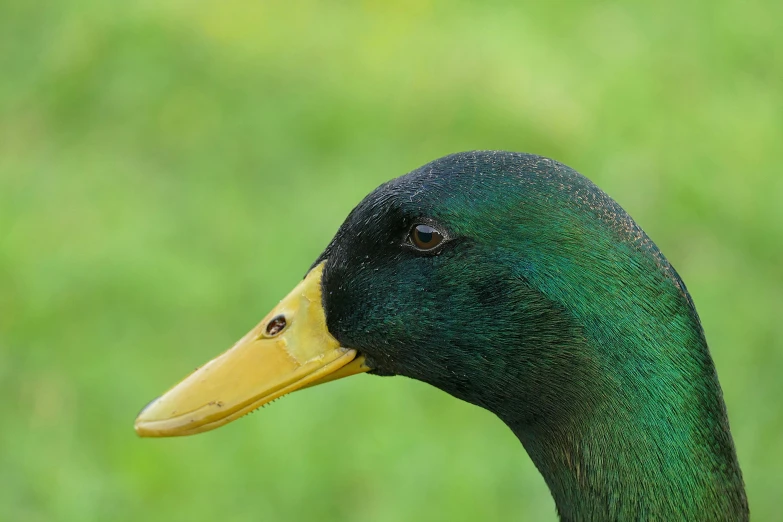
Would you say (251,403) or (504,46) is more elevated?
(504,46)

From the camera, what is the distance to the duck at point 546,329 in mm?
1521

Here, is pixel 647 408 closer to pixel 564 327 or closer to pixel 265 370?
pixel 564 327

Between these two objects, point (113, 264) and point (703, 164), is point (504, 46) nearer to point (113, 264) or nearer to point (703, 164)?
point (703, 164)

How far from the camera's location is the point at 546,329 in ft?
5.13

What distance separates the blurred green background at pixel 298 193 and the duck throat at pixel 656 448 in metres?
1.56

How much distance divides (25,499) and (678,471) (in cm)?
219

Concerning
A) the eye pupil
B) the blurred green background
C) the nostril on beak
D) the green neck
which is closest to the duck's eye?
the eye pupil

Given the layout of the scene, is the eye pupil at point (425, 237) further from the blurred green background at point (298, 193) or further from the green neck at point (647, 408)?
the blurred green background at point (298, 193)

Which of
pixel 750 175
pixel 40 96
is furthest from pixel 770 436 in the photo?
pixel 40 96

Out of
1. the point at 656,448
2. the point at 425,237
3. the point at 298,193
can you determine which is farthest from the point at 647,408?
the point at 298,193

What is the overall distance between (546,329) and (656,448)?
0.24 metres

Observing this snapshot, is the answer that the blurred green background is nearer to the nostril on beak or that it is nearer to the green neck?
the nostril on beak

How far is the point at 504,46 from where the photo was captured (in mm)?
4812

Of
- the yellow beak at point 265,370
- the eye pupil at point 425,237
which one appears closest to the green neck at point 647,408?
the eye pupil at point 425,237
